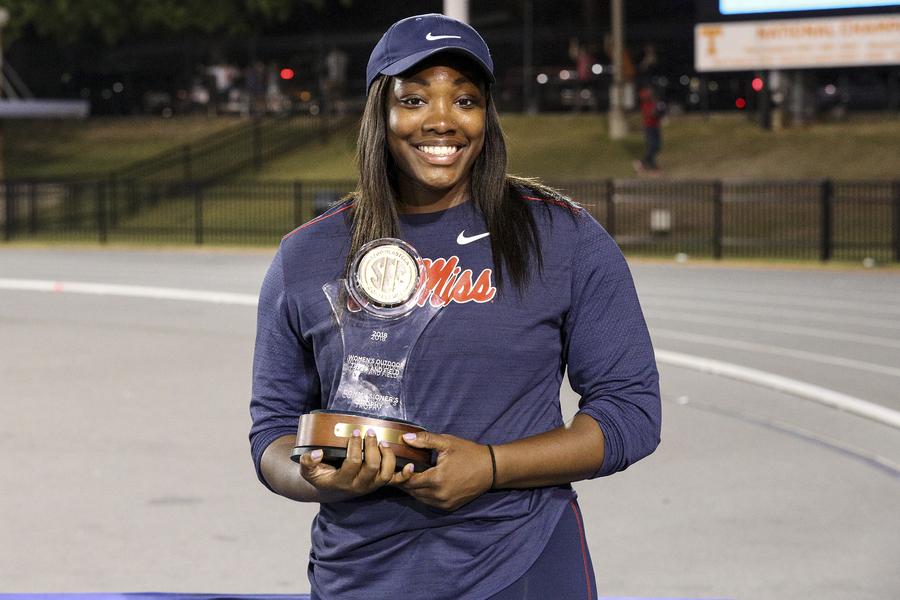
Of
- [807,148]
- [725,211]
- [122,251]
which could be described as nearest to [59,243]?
[122,251]

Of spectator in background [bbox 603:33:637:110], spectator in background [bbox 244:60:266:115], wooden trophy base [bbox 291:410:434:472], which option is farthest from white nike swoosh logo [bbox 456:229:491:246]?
spectator in background [bbox 244:60:266:115]

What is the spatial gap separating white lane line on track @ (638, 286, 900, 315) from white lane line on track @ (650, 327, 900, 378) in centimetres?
294

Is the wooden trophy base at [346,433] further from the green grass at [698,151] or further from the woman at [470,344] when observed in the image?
the green grass at [698,151]

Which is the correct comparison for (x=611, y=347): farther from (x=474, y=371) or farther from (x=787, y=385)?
(x=787, y=385)

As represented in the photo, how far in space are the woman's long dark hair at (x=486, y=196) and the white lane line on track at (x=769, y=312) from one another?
42.9 ft

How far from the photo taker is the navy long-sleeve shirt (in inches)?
103

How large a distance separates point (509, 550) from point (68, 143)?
144ft

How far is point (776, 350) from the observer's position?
531 inches

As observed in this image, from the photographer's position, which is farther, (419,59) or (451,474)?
(419,59)

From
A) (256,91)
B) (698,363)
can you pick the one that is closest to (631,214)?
(698,363)

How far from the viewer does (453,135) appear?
2.69 metres

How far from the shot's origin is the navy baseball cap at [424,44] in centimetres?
260

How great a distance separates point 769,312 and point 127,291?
8263 millimetres

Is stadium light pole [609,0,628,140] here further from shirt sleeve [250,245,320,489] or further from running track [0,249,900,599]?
shirt sleeve [250,245,320,489]
